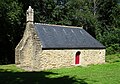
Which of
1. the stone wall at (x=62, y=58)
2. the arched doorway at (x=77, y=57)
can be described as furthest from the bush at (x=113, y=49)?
the arched doorway at (x=77, y=57)

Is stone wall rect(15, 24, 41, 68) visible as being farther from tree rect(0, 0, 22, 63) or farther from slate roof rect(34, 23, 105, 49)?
tree rect(0, 0, 22, 63)

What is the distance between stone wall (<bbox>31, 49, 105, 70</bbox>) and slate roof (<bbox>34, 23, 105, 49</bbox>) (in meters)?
0.52

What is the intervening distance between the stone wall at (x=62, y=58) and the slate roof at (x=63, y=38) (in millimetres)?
523

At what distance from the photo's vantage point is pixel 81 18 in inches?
1832

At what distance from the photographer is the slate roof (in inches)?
992

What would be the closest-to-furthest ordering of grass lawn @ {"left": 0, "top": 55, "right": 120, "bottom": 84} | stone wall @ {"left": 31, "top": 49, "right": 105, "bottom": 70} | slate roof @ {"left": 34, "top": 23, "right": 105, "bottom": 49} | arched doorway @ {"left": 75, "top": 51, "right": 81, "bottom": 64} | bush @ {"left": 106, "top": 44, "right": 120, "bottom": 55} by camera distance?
1. grass lawn @ {"left": 0, "top": 55, "right": 120, "bottom": 84}
2. stone wall @ {"left": 31, "top": 49, "right": 105, "bottom": 70}
3. slate roof @ {"left": 34, "top": 23, "right": 105, "bottom": 49}
4. arched doorway @ {"left": 75, "top": 51, "right": 81, "bottom": 64}
5. bush @ {"left": 106, "top": 44, "right": 120, "bottom": 55}

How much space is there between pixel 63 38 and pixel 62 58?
266 cm

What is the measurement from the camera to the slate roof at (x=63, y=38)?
25.2 meters

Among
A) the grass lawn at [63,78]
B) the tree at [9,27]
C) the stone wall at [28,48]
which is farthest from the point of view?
the tree at [9,27]

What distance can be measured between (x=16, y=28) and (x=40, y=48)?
14170mm

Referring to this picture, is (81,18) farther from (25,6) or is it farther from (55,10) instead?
(25,6)

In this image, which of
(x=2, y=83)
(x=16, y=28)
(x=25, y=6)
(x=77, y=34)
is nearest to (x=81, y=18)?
(x=25, y=6)

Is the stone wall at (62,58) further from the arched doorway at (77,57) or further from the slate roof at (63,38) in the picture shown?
the slate roof at (63,38)

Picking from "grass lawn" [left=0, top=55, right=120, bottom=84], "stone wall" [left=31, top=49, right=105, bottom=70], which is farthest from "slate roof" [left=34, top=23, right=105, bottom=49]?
"grass lawn" [left=0, top=55, right=120, bottom=84]
